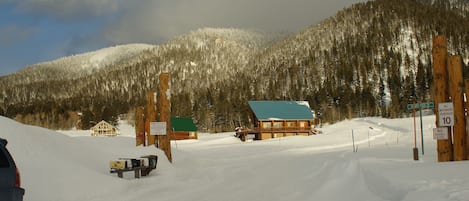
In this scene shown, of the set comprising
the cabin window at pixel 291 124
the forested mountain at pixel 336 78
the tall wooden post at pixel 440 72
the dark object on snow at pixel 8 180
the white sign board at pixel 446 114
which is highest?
the forested mountain at pixel 336 78

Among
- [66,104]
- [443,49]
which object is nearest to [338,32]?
[66,104]

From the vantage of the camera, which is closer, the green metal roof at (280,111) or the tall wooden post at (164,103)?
the tall wooden post at (164,103)

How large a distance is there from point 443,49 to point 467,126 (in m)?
2.76

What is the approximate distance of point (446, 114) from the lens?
15570 millimetres

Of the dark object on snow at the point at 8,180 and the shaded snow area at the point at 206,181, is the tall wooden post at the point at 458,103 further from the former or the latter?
the dark object on snow at the point at 8,180

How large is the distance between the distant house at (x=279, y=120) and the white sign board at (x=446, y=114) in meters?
51.5

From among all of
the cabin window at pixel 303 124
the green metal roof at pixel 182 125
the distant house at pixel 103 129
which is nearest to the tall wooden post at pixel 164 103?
the cabin window at pixel 303 124

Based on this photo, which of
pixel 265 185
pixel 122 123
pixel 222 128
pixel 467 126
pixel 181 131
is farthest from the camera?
pixel 122 123

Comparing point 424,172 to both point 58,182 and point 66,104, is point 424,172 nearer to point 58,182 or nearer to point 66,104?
point 58,182

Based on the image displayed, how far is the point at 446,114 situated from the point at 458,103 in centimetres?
57

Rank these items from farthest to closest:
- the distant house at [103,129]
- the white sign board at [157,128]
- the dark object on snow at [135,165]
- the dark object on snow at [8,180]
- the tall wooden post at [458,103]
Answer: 1. the distant house at [103,129]
2. the white sign board at [157,128]
3. the dark object on snow at [135,165]
4. the tall wooden post at [458,103]
5. the dark object on snow at [8,180]

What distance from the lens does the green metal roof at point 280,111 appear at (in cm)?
6888

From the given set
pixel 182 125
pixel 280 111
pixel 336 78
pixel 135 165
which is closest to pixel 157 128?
pixel 135 165

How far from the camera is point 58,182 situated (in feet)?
40.2
